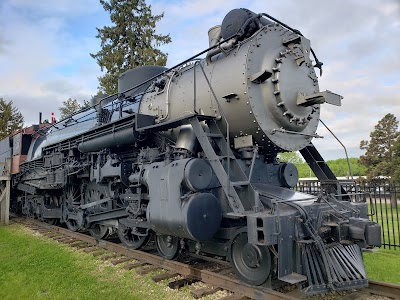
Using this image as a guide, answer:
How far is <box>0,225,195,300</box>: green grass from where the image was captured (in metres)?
4.76

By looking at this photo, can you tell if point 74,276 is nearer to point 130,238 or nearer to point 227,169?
point 130,238

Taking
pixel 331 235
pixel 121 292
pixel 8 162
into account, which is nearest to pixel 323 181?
pixel 331 235

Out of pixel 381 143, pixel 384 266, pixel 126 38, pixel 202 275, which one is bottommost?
pixel 384 266

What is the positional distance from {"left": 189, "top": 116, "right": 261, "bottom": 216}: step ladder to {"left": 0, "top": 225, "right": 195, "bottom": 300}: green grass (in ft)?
4.90

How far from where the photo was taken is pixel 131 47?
23.8m

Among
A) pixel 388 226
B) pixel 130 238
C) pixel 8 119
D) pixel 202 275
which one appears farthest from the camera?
pixel 8 119

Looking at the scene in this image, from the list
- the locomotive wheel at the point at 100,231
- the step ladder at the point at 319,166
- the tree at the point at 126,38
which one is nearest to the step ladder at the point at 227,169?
the step ladder at the point at 319,166

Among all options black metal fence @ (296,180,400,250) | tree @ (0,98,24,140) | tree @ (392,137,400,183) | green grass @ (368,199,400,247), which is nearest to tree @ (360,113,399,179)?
tree @ (392,137,400,183)

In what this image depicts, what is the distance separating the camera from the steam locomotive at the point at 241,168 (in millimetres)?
4160

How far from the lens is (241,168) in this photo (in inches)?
193

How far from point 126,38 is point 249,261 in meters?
22.6

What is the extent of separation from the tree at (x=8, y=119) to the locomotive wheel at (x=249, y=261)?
134 ft

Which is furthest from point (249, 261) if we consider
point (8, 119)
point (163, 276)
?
point (8, 119)

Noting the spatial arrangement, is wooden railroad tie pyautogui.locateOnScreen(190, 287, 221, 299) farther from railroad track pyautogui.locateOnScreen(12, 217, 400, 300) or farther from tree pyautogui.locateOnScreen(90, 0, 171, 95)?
tree pyautogui.locateOnScreen(90, 0, 171, 95)
